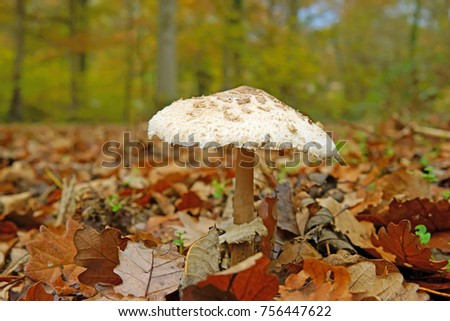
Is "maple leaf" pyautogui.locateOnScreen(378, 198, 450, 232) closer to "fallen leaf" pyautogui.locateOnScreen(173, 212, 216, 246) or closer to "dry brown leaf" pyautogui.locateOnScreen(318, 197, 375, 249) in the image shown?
"dry brown leaf" pyautogui.locateOnScreen(318, 197, 375, 249)

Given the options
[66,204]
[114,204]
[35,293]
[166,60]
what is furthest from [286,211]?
[166,60]

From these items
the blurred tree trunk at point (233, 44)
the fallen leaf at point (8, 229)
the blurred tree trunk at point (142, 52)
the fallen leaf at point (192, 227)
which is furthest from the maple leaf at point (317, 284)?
the blurred tree trunk at point (142, 52)

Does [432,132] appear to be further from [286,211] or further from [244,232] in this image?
[244,232]

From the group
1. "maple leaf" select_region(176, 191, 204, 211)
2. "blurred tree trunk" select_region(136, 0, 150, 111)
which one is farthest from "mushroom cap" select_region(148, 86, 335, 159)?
"blurred tree trunk" select_region(136, 0, 150, 111)

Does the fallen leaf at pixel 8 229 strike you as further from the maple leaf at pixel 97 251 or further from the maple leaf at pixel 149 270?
the maple leaf at pixel 149 270

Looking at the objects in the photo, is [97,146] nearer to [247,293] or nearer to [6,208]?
[6,208]
